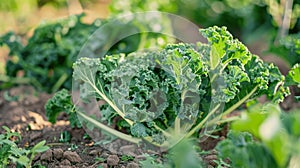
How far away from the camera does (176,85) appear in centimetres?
307

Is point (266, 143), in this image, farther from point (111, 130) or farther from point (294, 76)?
point (111, 130)

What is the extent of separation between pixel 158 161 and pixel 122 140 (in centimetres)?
49

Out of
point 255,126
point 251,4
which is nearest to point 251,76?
point 255,126

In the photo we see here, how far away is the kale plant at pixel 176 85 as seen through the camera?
305 cm

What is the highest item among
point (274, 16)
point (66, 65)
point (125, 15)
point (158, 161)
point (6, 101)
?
point (274, 16)

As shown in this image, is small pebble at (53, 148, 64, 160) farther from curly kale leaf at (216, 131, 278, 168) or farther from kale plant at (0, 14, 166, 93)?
kale plant at (0, 14, 166, 93)

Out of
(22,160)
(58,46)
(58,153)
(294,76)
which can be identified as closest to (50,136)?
(58,153)

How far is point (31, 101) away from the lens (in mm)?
4367

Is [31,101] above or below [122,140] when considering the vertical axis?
above

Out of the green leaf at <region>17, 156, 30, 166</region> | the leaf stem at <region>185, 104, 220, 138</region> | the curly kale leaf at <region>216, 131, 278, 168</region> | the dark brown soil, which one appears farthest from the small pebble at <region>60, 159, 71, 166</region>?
the curly kale leaf at <region>216, 131, 278, 168</region>

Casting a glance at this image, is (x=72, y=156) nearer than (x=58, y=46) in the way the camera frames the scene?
Yes

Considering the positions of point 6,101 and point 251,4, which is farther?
point 251,4

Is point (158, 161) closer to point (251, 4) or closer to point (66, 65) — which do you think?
point (66, 65)

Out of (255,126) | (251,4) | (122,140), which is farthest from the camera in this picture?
(251,4)
